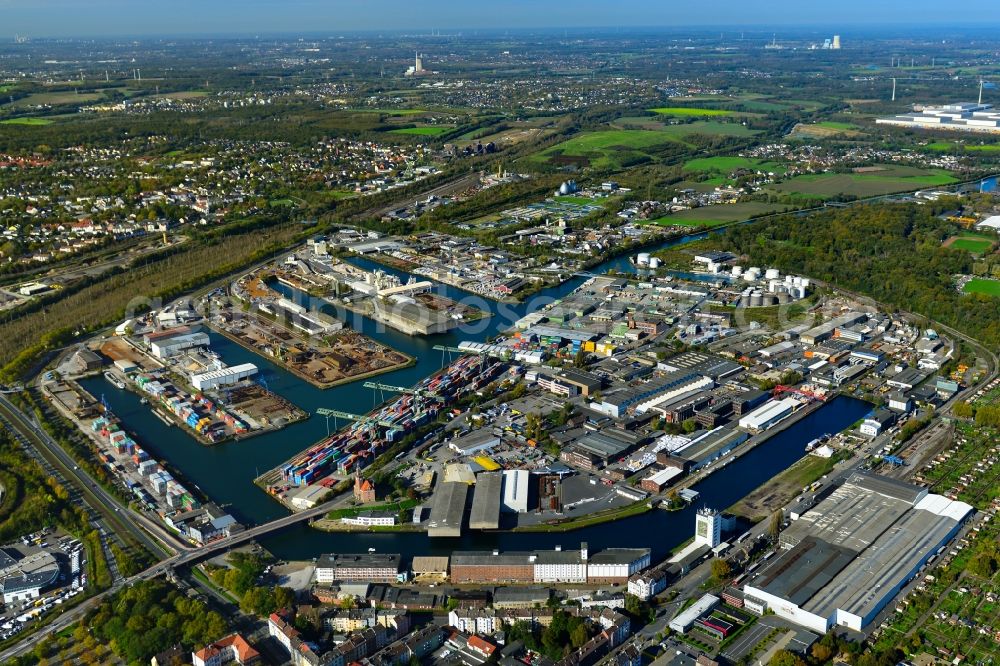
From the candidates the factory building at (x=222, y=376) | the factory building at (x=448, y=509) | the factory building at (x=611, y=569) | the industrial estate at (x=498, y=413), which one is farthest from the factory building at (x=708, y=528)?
the factory building at (x=222, y=376)

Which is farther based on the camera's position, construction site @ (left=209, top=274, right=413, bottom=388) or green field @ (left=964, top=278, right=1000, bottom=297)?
green field @ (left=964, top=278, right=1000, bottom=297)

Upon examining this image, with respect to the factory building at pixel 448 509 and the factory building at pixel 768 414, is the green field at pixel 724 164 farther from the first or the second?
the factory building at pixel 448 509

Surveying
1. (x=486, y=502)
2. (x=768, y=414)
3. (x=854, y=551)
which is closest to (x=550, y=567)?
(x=486, y=502)

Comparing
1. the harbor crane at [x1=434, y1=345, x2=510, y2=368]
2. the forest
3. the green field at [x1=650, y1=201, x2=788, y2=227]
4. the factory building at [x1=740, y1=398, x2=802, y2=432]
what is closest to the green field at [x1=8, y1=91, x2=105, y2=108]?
the green field at [x1=650, y1=201, x2=788, y2=227]

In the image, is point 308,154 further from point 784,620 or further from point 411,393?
point 784,620

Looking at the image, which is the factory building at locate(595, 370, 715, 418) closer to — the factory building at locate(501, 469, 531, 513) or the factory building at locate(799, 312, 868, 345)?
the factory building at locate(501, 469, 531, 513)

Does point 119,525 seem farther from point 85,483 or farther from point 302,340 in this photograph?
point 302,340
